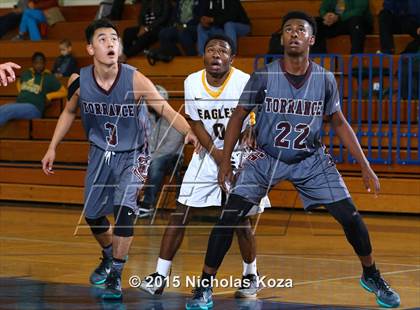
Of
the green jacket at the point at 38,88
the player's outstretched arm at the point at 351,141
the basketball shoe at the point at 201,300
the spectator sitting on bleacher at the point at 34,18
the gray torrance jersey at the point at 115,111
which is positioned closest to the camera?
the basketball shoe at the point at 201,300

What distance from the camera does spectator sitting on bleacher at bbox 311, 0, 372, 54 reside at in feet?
44.6

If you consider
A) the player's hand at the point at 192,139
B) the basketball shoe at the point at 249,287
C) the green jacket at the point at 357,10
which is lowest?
the basketball shoe at the point at 249,287

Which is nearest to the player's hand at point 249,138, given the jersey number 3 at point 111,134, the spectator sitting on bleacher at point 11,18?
the jersey number 3 at point 111,134

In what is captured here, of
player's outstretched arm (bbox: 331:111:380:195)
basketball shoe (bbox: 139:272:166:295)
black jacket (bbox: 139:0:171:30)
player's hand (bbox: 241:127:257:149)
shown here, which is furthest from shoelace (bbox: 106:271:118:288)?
black jacket (bbox: 139:0:171:30)

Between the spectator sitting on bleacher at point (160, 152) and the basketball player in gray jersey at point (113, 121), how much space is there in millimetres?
4987

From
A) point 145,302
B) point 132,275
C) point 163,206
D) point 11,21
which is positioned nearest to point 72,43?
point 11,21

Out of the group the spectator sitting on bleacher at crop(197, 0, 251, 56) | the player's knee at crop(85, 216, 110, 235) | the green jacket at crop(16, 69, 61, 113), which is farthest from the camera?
the green jacket at crop(16, 69, 61, 113)

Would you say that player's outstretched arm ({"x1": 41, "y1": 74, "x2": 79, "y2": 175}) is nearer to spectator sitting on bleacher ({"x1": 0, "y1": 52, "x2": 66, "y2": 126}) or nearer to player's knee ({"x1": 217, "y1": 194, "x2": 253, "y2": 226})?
player's knee ({"x1": 217, "y1": 194, "x2": 253, "y2": 226})

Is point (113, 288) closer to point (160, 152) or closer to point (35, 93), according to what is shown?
point (160, 152)

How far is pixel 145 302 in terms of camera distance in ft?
21.7

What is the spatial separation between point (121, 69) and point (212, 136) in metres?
0.82

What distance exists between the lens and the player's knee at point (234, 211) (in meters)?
6.39

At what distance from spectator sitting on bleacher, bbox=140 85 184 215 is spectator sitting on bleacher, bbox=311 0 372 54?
2662 mm

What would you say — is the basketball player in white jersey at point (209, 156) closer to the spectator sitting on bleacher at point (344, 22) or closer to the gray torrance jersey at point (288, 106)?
the gray torrance jersey at point (288, 106)
